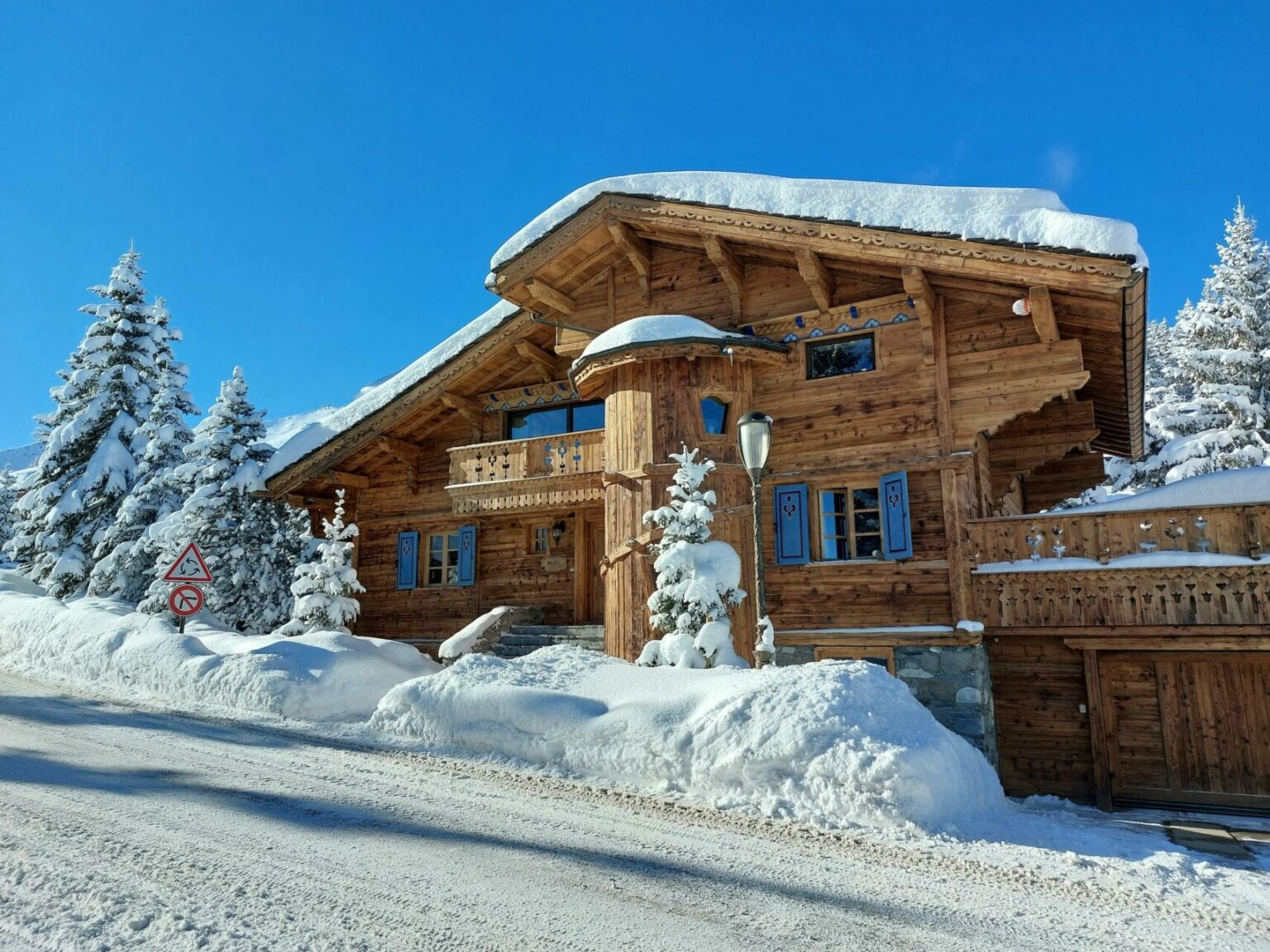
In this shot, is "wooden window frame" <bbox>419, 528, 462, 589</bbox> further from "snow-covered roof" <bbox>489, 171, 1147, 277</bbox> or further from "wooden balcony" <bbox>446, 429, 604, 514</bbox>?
"snow-covered roof" <bbox>489, 171, 1147, 277</bbox>

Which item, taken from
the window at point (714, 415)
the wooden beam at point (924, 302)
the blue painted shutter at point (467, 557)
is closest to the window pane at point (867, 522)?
the wooden beam at point (924, 302)

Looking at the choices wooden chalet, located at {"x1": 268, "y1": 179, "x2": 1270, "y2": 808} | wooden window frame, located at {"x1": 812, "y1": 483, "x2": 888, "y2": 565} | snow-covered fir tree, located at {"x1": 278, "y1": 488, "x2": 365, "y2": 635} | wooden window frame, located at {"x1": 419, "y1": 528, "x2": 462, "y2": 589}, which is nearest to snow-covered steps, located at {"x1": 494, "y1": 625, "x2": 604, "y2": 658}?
wooden chalet, located at {"x1": 268, "y1": 179, "x2": 1270, "y2": 808}

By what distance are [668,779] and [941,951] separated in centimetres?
335

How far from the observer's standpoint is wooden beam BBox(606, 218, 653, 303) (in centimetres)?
1577

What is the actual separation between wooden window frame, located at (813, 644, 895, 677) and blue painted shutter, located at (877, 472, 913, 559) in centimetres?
149

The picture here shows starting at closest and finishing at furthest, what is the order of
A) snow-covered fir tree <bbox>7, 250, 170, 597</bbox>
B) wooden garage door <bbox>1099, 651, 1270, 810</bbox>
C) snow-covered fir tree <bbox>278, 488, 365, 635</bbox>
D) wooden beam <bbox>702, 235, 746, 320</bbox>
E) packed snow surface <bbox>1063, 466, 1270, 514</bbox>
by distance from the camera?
packed snow surface <bbox>1063, 466, 1270, 514</bbox> < wooden garage door <bbox>1099, 651, 1270, 810</bbox> < wooden beam <bbox>702, 235, 746, 320</bbox> < snow-covered fir tree <bbox>278, 488, 365, 635</bbox> < snow-covered fir tree <bbox>7, 250, 170, 597</bbox>

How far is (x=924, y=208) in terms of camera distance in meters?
13.0

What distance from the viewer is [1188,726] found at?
12.7 metres

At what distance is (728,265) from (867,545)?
5.70 metres

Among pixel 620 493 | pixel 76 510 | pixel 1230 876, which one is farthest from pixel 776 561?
pixel 76 510

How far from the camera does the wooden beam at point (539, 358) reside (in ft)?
60.0

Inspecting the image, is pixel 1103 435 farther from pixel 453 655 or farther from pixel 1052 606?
pixel 453 655

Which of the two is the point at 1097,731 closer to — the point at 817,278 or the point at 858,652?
the point at 858,652

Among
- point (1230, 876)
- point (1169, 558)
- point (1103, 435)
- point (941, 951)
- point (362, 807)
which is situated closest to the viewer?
point (941, 951)
